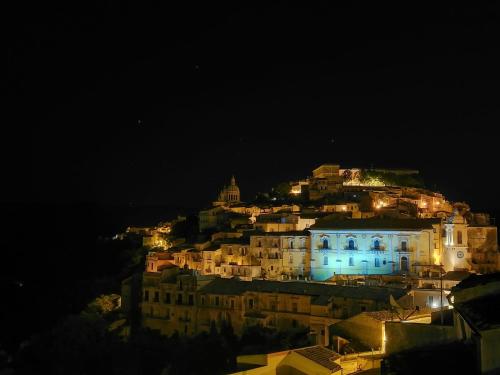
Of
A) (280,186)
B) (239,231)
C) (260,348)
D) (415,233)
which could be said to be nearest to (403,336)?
(260,348)

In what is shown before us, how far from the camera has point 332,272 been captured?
52281 millimetres

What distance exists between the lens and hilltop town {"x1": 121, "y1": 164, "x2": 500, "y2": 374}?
27.9 meters

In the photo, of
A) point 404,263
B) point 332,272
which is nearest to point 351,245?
point 332,272

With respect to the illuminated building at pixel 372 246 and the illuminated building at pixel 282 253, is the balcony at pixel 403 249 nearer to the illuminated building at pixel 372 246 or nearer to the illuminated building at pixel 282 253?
the illuminated building at pixel 372 246

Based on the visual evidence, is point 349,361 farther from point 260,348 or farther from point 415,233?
point 415,233

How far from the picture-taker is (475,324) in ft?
47.7

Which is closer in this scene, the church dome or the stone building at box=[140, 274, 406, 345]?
the stone building at box=[140, 274, 406, 345]

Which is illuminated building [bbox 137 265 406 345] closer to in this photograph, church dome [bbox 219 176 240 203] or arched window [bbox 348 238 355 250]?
arched window [bbox 348 238 355 250]

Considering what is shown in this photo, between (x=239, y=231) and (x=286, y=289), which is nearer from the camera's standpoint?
(x=286, y=289)

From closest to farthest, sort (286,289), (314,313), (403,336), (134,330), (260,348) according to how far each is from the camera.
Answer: (403,336) → (260,348) → (314,313) → (286,289) → (134,330)

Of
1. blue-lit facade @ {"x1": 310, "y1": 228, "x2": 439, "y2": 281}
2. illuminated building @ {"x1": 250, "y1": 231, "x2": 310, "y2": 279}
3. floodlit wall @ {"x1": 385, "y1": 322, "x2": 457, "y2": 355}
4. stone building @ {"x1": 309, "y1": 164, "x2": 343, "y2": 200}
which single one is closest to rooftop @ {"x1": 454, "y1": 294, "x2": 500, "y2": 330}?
floodlit wall @ {"x1": 385, "y1": 322, "x2": 457, "y2": 355}

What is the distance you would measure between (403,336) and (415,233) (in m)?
29.4

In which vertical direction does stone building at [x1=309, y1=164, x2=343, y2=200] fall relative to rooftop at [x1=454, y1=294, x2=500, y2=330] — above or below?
above

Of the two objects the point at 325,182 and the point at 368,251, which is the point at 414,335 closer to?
the point at 368,251
